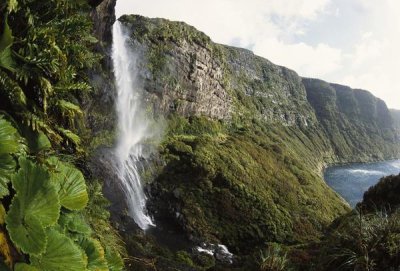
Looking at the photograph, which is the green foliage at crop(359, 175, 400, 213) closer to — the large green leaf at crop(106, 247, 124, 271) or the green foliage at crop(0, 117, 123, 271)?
the large green leaf at crop(106, 247, 124, 271)

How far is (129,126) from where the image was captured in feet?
146

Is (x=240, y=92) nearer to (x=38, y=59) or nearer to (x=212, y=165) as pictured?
(x=212, y=165)

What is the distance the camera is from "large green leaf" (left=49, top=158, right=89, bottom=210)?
15.6 ft

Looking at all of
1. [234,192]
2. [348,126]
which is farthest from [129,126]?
[348,126]

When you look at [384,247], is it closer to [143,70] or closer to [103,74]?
[103,74]

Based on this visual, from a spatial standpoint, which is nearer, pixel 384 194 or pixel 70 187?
pixel 70 187

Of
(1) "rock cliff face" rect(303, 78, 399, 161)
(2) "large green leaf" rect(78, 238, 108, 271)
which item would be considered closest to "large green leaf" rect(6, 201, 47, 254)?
(2) "large green leaf" rect(78, 238, 108, 271)

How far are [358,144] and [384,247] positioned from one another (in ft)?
554

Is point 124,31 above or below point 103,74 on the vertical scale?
above

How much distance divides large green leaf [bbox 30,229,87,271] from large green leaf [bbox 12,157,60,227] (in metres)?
0.22

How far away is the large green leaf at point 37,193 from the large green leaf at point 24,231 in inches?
3.1

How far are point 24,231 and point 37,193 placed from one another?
378mm

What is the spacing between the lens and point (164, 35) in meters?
57.6

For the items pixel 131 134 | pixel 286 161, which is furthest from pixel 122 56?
pixel 286 161
